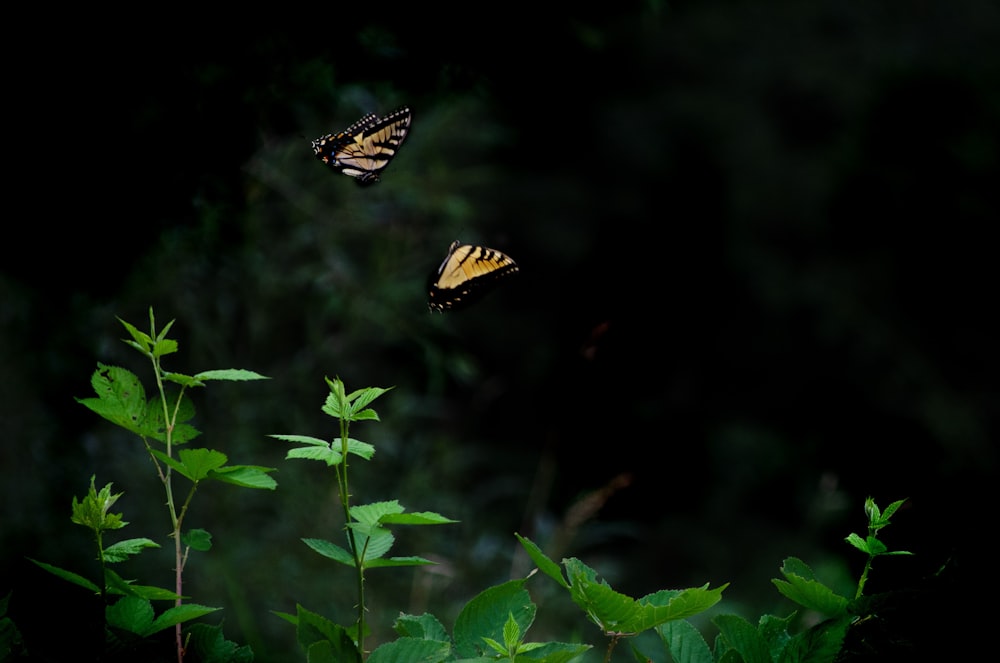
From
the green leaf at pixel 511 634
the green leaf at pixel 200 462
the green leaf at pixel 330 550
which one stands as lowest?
the green leaf at pixel 511 634

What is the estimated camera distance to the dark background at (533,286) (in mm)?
1442

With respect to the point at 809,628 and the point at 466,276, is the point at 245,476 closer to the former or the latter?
the point at 809,628

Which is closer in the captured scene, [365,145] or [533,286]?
[365,145]

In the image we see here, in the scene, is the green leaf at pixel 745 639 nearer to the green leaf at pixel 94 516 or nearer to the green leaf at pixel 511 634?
the green leaf at pixel 511 634

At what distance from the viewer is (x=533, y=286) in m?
6.61

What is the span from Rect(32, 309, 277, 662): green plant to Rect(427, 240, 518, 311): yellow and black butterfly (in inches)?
19.9

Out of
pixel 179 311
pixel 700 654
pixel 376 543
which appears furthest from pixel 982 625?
pixel 179 311

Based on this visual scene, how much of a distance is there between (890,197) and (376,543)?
6.73m

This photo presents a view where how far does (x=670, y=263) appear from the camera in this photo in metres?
6.65

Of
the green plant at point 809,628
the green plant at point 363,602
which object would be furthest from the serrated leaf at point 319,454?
the green plant at point 809,628

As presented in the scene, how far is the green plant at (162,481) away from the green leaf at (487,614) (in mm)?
144

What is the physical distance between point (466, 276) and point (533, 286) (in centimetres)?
553

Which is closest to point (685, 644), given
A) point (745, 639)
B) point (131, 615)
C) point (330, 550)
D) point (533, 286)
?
point (745, 639)

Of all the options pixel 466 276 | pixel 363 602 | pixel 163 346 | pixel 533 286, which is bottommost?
pixel 533 286
